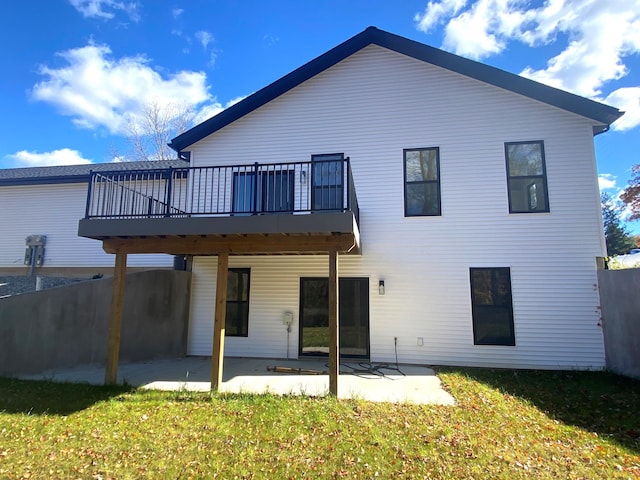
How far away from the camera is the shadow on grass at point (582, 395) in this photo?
479cm

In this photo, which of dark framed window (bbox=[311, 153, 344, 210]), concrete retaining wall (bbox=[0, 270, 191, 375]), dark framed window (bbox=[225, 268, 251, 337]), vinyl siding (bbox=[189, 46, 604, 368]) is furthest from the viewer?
dark framed window (bbox=[225, 268, 251, 337])

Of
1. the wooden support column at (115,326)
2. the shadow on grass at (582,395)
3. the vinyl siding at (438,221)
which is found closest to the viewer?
the shadow on grass at (582,395)

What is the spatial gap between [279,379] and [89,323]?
435 cm

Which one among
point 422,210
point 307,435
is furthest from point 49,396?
point 422,210

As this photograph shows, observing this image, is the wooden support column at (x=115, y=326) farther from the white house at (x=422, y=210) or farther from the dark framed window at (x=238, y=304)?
the dark framed window at (x=238, y=304)

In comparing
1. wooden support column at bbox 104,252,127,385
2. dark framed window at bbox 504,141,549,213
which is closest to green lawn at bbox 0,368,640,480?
wooden support column at bbox 104,252,127,385

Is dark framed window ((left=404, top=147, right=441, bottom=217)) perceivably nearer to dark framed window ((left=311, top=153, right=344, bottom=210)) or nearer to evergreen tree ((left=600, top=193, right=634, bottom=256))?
dark framed window ((left=311, top=153, right=344, bottom=210))

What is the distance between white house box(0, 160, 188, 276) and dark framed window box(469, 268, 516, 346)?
32.0 feet

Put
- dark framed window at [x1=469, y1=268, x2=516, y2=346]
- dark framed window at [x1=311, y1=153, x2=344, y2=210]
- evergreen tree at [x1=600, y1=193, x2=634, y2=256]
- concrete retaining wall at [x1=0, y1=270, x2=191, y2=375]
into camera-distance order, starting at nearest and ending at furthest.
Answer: concrete retaining wall at [x1=0, y1=270, x2=191, y2=375] → dark framed window at [x1=469, y1=268, x2=516, y2=346] → dark framed window at [x1=311, y1=153, x2=344, y2=210] → evergreen tree at [x1=600, y1=193, x2=634, y2=256]

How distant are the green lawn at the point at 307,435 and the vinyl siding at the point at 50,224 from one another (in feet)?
19.7

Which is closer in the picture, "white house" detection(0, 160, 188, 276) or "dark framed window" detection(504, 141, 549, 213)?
"dark framed window" detection(504, 141, 549, 213)

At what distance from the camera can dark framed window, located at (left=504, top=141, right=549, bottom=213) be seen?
8094 millimetres

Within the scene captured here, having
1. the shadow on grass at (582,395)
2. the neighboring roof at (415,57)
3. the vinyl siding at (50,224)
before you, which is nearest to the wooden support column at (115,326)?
the neighboring roof at (415,57)

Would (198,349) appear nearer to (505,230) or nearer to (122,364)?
(122,364)
